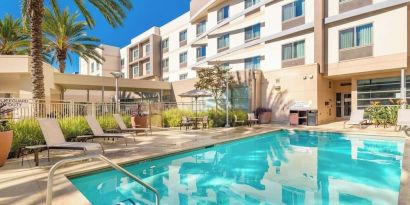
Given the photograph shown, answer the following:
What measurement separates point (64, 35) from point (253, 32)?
1665 centimetres

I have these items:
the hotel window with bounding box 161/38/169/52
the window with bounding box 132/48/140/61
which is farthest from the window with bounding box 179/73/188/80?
the window with bounding box 132/48/140/61

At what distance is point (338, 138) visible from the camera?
529 inches

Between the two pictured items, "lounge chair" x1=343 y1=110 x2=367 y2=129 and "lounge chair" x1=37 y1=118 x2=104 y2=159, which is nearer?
"lounge chair" x1=37 y1=118 x2=104 y2=159

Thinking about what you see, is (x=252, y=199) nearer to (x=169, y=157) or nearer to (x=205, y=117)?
(x=169, y=157)

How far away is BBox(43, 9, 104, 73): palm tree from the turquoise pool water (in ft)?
60.7

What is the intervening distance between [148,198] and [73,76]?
19.8 metres

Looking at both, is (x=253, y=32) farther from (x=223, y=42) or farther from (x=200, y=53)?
(x=200, y=53)

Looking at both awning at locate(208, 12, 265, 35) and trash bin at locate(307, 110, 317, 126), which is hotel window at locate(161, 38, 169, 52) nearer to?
awning at locate(208, 12, 265, 35)

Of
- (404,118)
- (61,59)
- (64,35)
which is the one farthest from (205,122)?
(61,59)

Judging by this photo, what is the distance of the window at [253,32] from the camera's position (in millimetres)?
24562

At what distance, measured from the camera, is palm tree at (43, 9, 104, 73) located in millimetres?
21516

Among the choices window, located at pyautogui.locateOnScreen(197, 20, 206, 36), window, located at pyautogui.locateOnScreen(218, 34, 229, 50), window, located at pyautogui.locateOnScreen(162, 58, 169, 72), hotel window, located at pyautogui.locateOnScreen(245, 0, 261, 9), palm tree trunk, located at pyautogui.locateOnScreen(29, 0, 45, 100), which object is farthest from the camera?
window, located at pyautogui.locateOnScreen(162, 58, 169, 72)

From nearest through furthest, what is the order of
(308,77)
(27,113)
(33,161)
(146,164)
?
(33,161), (146,164), (27,113), (308,77)

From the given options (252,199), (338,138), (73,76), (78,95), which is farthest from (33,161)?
(78,95)
